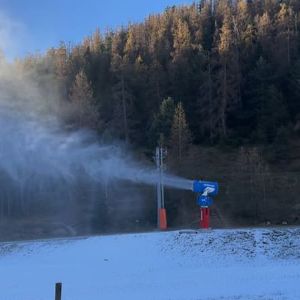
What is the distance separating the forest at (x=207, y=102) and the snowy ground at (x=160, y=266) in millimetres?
18434

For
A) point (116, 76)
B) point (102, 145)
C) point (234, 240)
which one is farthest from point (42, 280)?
point (116, 76)

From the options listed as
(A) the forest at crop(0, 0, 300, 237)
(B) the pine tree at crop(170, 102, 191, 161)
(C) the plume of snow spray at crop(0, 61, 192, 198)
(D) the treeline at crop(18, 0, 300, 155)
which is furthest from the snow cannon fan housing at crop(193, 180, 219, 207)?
(D) the treeline at crop(18, 0, 300, 155)

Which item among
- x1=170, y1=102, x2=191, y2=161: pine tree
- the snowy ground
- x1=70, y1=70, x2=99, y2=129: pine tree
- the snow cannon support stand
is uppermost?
x1=70, y1=70, x2=99, y2=129: pine tree

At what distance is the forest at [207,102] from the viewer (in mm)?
49938

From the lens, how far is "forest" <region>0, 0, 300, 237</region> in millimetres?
49938

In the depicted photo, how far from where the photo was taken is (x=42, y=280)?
857 inches

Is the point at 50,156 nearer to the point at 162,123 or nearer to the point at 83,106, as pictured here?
the point at 83,106

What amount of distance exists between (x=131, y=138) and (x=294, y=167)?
65.2ft

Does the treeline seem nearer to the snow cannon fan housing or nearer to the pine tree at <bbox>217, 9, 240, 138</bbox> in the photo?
the pine tree at <bbox>217, 9, 240, 138</bbox>

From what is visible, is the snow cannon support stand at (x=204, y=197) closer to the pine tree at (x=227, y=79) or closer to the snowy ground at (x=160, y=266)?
the snowy ground at (x=160, y=266)

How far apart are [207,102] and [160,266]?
5130 centimetres

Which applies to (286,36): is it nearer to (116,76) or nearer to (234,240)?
(116,76)

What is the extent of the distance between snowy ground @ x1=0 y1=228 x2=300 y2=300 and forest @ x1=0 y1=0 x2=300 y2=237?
60.5 feet

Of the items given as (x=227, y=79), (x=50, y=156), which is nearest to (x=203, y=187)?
(x=50, y=156)
